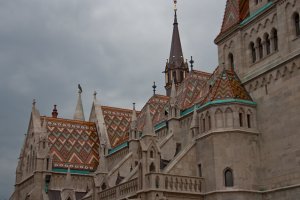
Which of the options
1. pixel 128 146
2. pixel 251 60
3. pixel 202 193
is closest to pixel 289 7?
pixel 251 60

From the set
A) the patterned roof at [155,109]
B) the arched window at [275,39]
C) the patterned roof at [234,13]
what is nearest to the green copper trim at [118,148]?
the patterned roof at [155,109]

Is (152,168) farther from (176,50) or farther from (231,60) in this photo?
(176,50)

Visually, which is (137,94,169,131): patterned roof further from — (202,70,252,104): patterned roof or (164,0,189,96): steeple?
(164,0,189,96): steeple

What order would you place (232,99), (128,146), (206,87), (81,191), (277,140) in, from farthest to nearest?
(81,191) → (128,146) → (206,87) → (232,99) → (277,140)

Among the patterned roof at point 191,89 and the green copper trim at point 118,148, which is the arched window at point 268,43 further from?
the green copper trim at point 118,148

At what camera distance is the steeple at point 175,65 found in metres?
62.3

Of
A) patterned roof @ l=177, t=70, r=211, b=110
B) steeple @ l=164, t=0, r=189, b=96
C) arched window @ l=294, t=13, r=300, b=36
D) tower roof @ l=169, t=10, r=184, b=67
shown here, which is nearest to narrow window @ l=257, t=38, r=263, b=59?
arched window @ l=294, t=13, r=300, b=36

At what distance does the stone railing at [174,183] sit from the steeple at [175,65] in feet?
112

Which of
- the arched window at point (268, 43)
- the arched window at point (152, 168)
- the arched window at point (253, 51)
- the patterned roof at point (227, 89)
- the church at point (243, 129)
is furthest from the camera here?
the arched window at point (253, 51)

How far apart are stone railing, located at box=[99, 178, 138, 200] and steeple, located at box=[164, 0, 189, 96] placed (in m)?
29.2

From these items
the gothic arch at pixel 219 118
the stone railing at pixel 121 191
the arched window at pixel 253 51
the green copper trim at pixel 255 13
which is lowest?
the stone railing at pixel 121 191

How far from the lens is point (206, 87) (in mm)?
37250

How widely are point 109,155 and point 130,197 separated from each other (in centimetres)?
1848

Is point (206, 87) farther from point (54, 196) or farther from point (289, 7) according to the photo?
point (54, 196)
